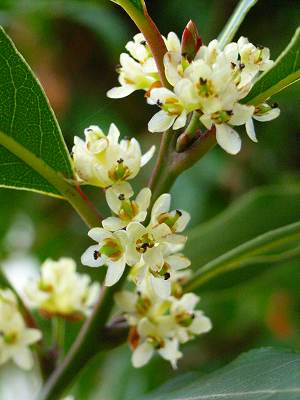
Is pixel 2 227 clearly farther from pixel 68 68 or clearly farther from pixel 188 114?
pixel 188 114

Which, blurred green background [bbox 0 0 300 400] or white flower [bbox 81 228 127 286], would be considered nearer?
white flower [bbox 81 228 127 286]

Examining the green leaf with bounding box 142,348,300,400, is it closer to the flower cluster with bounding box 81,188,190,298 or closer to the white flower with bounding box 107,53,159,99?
the flower cluster with bounding box 81,188,190,298

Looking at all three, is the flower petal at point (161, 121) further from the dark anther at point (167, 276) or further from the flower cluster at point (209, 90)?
the dark anther at point (167, 276)

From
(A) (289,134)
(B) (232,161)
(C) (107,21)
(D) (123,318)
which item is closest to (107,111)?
(C) (107,21)

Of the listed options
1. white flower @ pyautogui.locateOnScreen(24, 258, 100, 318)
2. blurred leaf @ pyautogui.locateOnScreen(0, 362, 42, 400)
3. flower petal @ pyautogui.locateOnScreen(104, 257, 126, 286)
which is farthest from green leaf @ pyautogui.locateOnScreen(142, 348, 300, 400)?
blurred leaf @ pyautogui.locateOnScreen(0, 362, 42, 400)

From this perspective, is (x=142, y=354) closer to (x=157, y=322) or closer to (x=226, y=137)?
(x=157, y=322)
